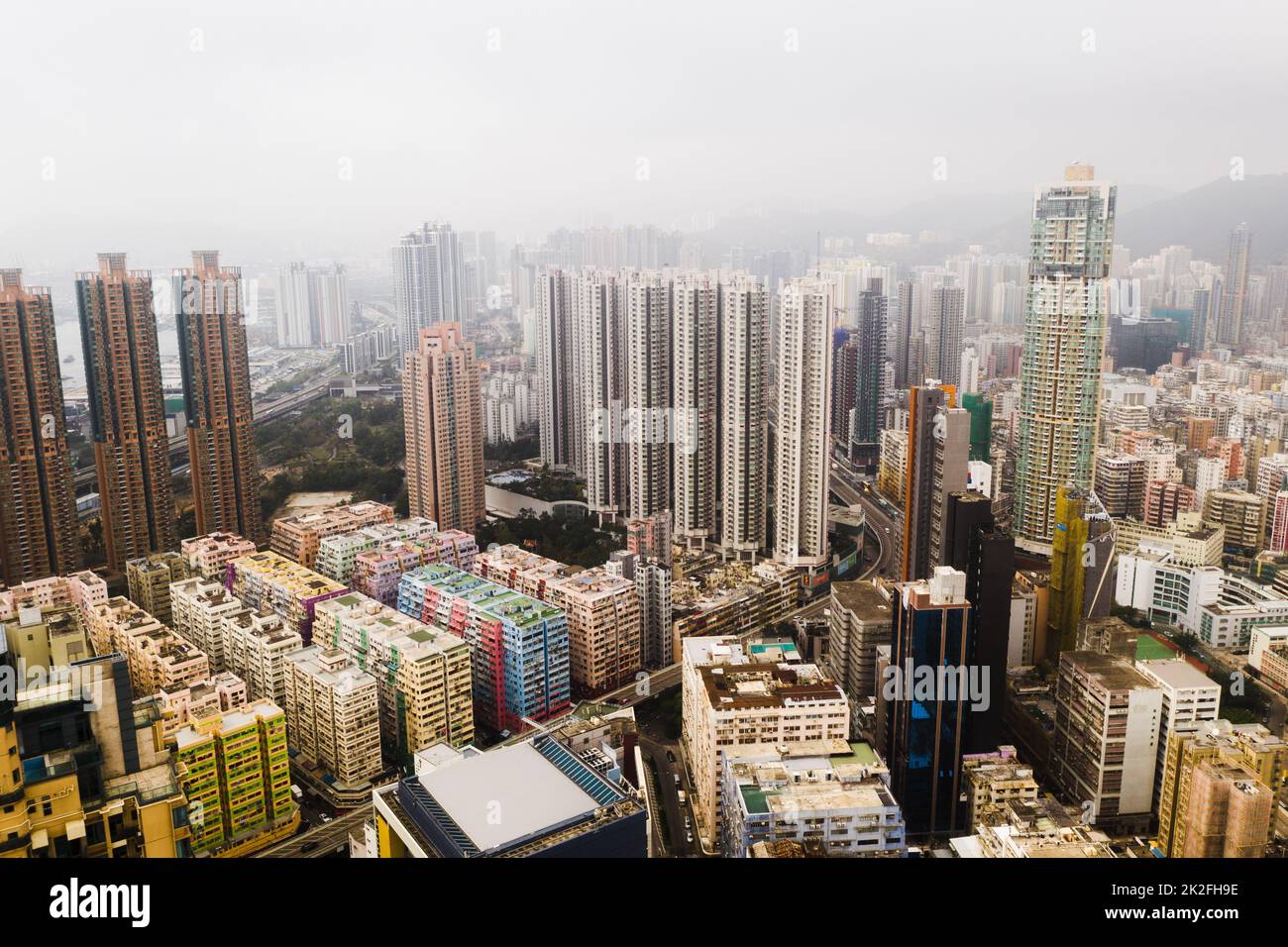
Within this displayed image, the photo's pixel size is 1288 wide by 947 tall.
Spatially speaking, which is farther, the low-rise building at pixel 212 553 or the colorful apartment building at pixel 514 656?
the low-rise building at pixel 212 553

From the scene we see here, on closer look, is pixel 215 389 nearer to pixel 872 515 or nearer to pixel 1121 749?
pixel 872 515

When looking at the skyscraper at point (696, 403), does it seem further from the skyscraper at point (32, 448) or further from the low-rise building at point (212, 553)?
the skyscraper at point (32, 448)

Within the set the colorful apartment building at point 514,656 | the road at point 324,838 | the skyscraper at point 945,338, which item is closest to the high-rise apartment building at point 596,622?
the colorful apartment building at point 514,656

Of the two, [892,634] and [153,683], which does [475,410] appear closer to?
[153,683]

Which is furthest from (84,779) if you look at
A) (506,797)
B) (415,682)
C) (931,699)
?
(931,699)
